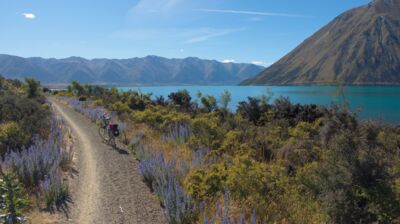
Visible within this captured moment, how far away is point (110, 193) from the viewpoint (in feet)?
27.5

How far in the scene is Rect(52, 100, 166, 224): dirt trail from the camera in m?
7.04

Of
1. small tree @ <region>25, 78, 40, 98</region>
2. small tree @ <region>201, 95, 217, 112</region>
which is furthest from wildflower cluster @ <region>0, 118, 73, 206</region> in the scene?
small tree @ <region>25, 78, 40, 98</region>

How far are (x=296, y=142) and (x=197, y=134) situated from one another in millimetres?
3940

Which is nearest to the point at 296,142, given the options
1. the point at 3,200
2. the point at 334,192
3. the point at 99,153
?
the point at 99,153

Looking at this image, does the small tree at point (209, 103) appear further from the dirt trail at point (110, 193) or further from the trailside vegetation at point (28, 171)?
the dirt trail at point (110, 193)

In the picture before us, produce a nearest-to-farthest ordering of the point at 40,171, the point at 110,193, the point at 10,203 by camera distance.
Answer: the point at 10,203 → the point at 110,193 → the point at 40,171

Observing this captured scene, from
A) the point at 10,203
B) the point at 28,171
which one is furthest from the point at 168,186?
the point at 28,171

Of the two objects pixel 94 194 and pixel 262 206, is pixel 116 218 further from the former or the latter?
pixel 262 206

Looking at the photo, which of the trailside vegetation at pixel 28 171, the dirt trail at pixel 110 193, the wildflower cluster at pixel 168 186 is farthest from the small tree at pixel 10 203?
the wildflower cluster at pixel 168 186

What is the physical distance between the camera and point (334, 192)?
663 cm

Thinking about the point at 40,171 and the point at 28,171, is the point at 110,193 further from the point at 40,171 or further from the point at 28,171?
the point at 28,171

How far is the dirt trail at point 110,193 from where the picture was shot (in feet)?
23.1

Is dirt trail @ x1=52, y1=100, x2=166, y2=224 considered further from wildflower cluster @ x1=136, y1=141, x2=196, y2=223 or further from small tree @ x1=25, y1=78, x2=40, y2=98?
small tree @ x1=25, y1=78, x2=40, y2=98

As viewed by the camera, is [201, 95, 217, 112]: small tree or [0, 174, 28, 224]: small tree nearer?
[0, 174, 28, 224]: small tree
